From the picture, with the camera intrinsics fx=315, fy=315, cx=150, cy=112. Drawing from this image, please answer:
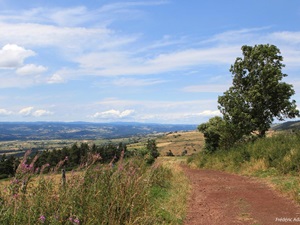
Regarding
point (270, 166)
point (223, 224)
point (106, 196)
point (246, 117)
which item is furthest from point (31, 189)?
point (246, 117)

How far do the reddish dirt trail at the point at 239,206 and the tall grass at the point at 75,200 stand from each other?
5.79ft

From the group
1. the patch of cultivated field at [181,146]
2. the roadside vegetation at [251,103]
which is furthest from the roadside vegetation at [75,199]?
the patch of cultivated field at [181,146]

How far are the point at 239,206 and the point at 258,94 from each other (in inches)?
666

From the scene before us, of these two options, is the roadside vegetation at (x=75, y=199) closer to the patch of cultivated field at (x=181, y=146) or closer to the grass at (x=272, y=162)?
the grass at (x=272, y=162)

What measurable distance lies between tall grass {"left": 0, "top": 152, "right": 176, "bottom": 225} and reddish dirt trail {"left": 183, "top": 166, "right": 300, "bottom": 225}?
69.5 inches

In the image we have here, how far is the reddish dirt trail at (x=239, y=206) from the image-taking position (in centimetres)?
821

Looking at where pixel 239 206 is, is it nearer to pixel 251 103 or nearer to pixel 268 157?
pixel 268 157

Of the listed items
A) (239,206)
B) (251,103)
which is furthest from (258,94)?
(239,206)

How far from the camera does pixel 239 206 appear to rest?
966cm

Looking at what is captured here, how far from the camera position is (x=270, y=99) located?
2575cm

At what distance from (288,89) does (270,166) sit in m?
11.7

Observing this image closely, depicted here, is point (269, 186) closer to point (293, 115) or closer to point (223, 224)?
point (223, 224)

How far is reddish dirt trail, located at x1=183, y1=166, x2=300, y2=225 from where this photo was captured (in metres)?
8.21

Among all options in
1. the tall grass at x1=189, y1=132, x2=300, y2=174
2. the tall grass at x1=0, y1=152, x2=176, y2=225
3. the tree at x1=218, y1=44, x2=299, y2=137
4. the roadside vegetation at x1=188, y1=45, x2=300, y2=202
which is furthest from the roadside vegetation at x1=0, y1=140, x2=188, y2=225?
the tree at x1=218, y1=44, x2=299, y2=137
